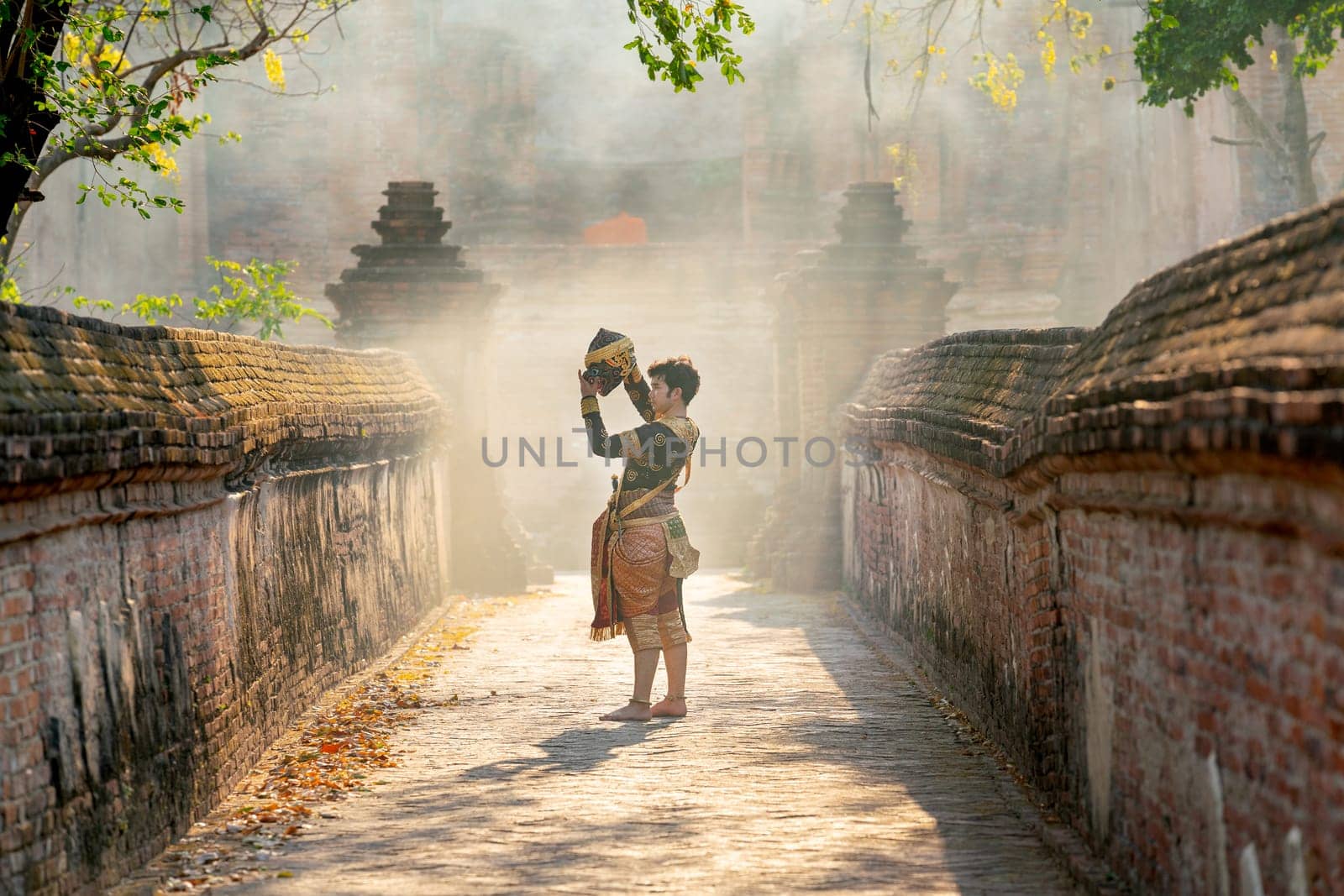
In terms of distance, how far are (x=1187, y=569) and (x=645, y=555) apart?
4.26 meters

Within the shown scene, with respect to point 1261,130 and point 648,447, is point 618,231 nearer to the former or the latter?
point 1261,130

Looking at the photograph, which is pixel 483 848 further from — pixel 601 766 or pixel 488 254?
pixel 488 254

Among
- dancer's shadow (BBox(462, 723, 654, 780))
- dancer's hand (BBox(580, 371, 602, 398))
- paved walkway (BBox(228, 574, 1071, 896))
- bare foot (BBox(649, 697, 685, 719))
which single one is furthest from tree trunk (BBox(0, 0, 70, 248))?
bare foot (BBox(649, 697, 685, 719))

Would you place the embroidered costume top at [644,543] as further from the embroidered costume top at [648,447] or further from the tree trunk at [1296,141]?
the tree trunk at [1296,141]

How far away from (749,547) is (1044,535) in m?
11.4

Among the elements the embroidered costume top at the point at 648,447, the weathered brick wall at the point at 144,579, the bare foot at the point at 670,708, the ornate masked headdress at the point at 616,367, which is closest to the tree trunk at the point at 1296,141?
the ornate masked headdress at the point at 616,367

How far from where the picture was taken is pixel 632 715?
7.92 metres

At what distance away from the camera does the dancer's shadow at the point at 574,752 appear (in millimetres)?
6668

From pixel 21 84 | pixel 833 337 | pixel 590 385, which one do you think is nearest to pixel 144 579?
pixel 590 385

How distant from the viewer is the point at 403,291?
15.1 metres

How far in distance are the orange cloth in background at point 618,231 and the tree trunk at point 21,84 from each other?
19.5 meters

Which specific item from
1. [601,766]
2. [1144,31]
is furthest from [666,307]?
[601,766]

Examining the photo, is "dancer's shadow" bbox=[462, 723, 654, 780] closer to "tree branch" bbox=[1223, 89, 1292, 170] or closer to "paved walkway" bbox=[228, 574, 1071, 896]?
"paved walkway" bbox=[228, 574, 1071, 896]

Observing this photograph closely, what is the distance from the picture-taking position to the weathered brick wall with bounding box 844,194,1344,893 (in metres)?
3.26
